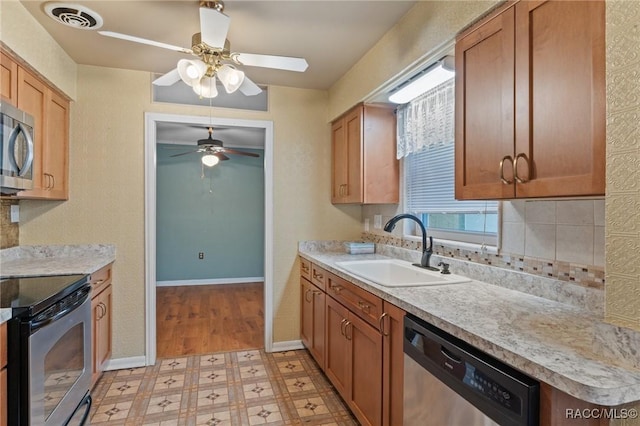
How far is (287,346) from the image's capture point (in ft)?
10.7

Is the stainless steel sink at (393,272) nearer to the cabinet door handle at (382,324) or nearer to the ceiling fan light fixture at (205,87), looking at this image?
the cabinet door handle at (382,324)

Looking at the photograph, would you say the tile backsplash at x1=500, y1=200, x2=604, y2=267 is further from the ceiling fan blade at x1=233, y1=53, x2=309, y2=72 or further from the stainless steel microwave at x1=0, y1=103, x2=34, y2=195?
the stainless steel microwave at x1=0, y1=103, x2=34, y2=195

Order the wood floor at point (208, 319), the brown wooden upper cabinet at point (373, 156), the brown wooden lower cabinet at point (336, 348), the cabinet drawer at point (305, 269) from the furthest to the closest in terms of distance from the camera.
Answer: the wood floor at point (208, 319) → the cabinet drawer at point (305, 269) → the brown wooden upper cabinet at point (373, 156) → the brown wooden lower cabinet at point (336, 348)

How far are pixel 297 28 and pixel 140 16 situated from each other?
928mm

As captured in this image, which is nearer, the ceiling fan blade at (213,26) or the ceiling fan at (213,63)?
the ceiling fan blade at (213,26)

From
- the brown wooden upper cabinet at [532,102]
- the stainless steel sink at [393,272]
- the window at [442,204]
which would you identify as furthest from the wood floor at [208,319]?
the brown wooden upper cabinet at [532,102]

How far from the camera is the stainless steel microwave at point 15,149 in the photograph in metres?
1.71

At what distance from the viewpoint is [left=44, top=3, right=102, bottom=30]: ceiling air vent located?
6.22ft

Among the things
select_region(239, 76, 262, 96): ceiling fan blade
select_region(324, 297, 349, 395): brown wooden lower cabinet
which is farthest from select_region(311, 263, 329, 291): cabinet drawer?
select_region(239, 76, 262, 96): ceiling fan blade

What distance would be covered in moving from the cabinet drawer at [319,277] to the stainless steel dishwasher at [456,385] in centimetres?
115

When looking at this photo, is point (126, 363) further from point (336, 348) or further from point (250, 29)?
point (250, 29)

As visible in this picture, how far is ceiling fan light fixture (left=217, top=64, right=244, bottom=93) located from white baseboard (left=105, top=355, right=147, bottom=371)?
2351mm

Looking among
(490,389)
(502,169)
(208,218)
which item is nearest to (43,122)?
(502,169)

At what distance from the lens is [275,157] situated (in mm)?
3240
